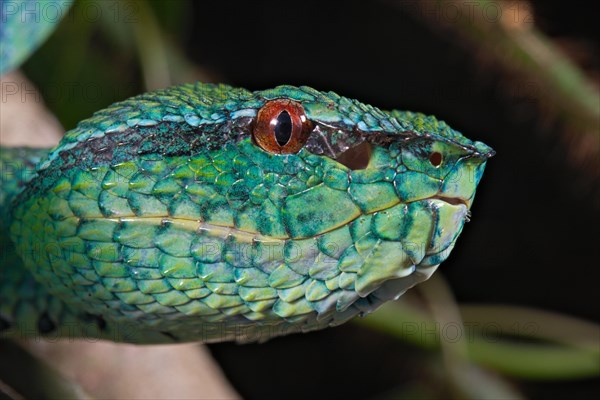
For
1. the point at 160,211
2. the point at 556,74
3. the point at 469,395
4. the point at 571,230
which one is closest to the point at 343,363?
the point at 571,230

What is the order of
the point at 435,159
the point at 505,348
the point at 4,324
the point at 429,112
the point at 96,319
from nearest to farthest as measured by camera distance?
1. the point at 435,159
2. the point at 96,319
3. the point at 4,324
4. the point at 505,348
5. the point at 429,112

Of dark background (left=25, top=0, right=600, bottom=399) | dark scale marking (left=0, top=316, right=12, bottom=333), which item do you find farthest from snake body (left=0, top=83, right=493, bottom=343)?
dark background (left=25, top=0, right=600, bottom=399)

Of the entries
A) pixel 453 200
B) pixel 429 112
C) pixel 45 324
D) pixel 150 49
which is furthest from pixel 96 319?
pixel 429 112

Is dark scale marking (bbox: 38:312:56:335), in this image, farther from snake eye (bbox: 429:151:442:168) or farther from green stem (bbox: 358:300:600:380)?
green stem (bbox: 358:300:600:380)

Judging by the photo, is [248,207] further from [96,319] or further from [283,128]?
[96,319]

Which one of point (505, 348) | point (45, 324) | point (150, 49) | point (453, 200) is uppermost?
point (453, 200)

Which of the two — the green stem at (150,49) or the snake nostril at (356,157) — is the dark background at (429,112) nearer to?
the green stem at (150,49)
